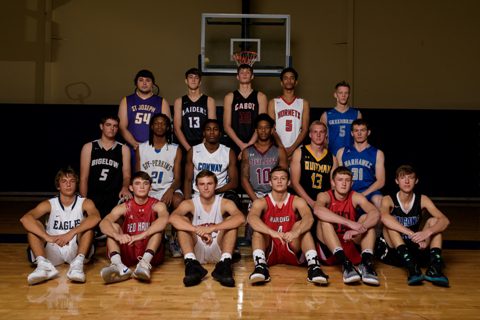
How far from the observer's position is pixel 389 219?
156 inches

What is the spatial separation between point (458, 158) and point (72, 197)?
6.00 m

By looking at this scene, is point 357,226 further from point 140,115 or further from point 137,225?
point 140,115

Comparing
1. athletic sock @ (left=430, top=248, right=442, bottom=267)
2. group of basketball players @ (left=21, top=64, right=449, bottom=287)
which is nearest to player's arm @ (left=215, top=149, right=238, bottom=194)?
group of basketball players @ (left=21, top=64, right=449, bottom=287)

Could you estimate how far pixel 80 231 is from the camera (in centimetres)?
390

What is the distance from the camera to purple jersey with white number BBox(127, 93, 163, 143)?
16.9 ft

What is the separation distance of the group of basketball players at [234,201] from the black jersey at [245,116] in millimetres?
11

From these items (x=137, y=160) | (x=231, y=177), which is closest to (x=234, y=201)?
(x=231, y=177)

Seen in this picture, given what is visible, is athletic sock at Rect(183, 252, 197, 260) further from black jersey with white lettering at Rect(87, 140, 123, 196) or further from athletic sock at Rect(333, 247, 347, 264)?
black jersey with white lettering at Rect(87, 140, 123, 196)

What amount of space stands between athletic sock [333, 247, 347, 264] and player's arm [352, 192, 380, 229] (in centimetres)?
29

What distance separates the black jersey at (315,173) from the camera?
15.0 ft

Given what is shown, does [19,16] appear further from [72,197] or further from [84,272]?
[84,272]

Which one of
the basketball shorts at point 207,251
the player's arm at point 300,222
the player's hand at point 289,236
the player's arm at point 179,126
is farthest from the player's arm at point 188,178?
the player's hand at point 289,236

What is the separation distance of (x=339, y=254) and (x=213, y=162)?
1.52 metres

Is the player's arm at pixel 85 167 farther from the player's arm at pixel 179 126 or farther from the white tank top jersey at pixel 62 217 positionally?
the player's arm at pixel 179 126
